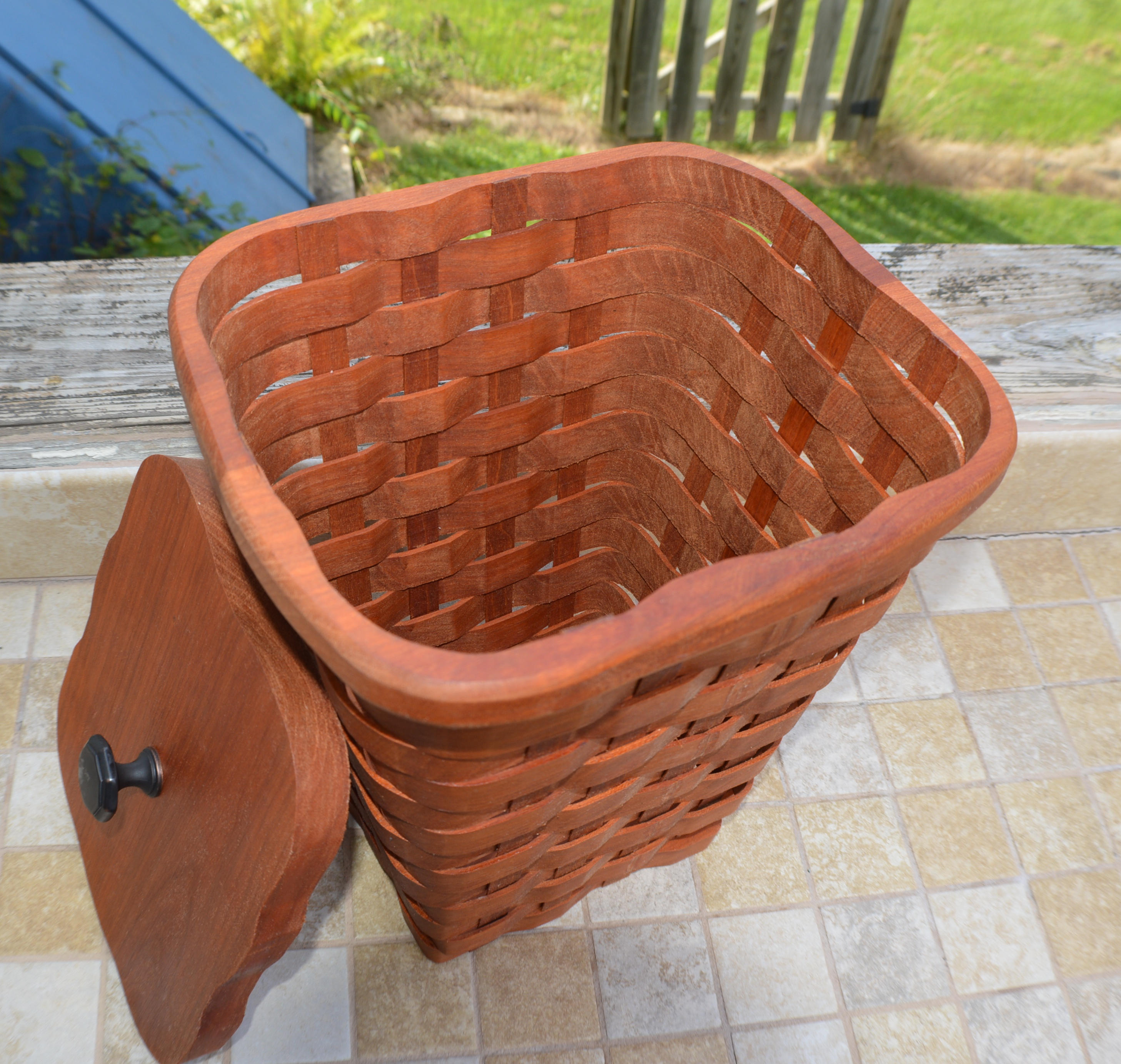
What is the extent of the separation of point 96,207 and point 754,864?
87.0 inches

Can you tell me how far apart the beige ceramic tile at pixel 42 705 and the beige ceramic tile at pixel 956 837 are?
1.26m

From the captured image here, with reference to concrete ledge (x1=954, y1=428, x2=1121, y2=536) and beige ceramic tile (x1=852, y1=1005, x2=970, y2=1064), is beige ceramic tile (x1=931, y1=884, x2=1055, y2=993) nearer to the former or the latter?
beige ceramic tile (x1=852, y1=1005, x2=970, y2=1064)

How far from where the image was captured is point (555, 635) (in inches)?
25.8

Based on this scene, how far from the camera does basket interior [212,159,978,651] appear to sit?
98 cm

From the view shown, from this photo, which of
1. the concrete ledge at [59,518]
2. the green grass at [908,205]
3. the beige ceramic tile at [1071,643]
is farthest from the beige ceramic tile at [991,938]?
the green grass at [908,205]

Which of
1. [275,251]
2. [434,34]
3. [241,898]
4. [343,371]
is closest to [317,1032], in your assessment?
[241,898]

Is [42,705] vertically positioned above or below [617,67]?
below

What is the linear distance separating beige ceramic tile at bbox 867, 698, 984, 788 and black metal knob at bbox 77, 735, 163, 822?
106 cm

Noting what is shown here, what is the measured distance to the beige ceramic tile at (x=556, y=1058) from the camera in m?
1.20

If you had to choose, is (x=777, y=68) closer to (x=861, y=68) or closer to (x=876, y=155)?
(x=861, y=68)

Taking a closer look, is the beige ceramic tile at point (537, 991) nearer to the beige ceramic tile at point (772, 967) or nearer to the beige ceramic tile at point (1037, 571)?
the beige ceramic tile at point (772, 967)

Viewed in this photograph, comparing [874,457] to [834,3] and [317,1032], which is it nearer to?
[317,1032]

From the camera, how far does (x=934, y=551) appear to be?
177 cm

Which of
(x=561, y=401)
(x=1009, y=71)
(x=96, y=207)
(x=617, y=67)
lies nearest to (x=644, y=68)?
(x=617, y=67)
